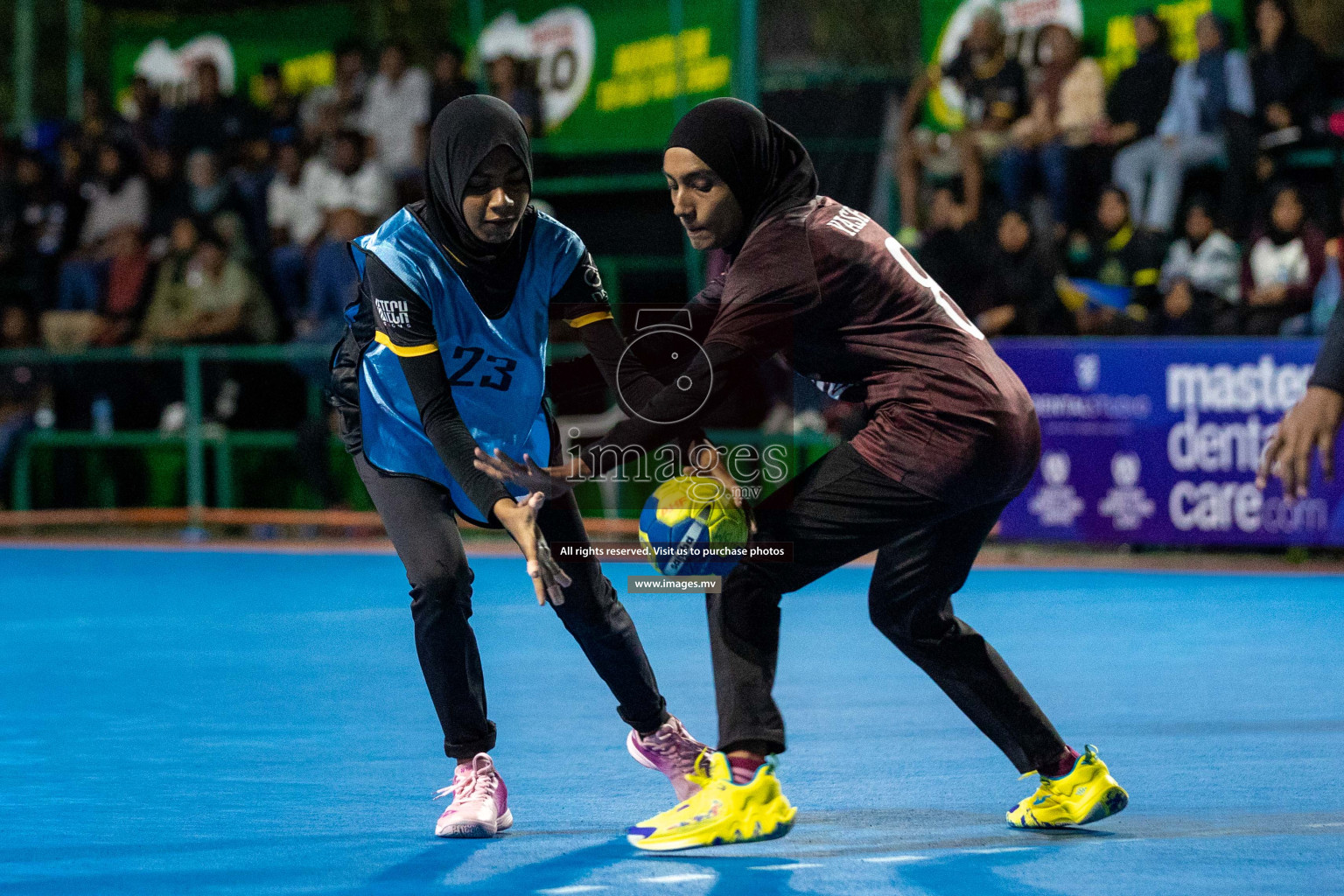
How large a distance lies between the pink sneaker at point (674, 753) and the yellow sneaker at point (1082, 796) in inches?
39.8

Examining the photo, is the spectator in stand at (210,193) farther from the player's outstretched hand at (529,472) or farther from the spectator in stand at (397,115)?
the player's outstretched hand at (529,472)

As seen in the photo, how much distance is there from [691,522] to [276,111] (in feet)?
47.7

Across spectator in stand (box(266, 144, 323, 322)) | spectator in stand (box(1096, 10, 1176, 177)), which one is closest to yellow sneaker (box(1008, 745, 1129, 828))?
spectator in stand (box(1096, 10, 1176, 177))

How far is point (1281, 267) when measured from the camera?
41.9 ft

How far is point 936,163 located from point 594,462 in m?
11.0

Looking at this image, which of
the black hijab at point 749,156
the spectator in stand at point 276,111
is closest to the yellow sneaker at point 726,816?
the black hijab at point 749,156

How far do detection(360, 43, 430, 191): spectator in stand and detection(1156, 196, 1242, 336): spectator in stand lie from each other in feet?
22.6

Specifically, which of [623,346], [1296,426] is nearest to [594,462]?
[623,346]

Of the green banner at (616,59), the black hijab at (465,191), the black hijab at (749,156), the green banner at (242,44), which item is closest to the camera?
the black hijab at (749,156)

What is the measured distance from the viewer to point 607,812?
5.47m

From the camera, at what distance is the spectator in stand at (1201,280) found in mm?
12562

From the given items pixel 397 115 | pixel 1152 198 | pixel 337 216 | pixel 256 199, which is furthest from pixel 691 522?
pixel 256 199

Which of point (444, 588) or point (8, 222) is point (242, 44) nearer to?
point (8, 222)

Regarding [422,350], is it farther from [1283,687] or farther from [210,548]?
[210,548]
